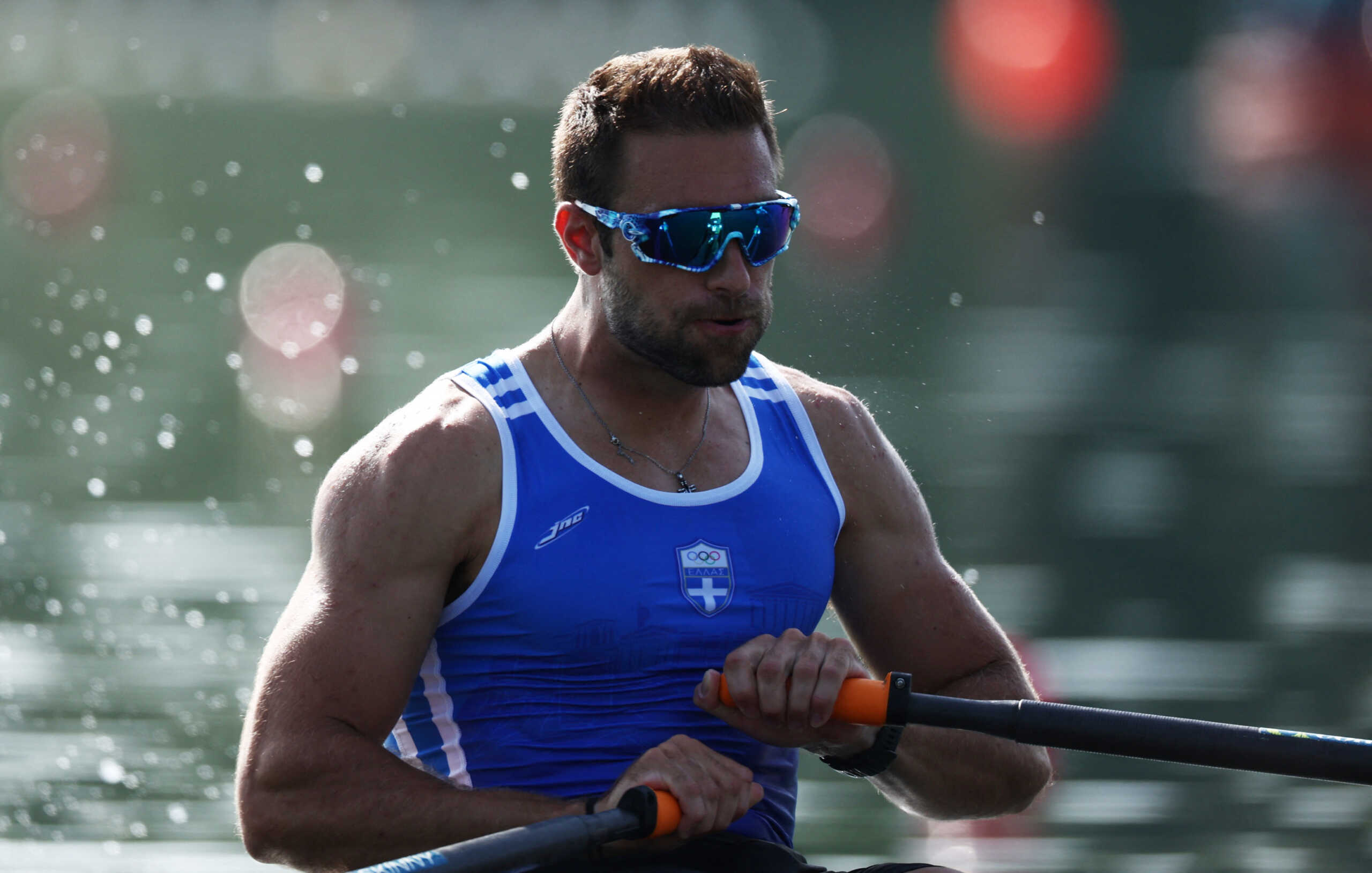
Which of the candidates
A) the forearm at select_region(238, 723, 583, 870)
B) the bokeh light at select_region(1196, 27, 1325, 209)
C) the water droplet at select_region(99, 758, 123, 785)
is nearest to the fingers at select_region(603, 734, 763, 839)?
the forearm at select_region(238, 723, 583, 870)

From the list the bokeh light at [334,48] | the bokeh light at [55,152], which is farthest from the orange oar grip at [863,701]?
the bokeh light at [55,152]

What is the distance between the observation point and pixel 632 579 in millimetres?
2547

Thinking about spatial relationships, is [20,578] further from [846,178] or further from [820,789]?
[846,178]

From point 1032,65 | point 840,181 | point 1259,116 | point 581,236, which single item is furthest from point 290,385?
point 581,236

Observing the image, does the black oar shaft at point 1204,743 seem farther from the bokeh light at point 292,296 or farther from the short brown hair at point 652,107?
the bokeh light at point 292,296

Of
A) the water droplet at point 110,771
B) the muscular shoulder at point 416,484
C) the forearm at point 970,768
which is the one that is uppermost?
the muscular shoulder at point 416,484

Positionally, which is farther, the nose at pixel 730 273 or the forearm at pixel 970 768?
the forearm at pixel 970 768

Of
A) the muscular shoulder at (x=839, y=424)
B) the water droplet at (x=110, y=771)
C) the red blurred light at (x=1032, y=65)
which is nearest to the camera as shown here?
the muscular shoulder at (x=839, y=424)

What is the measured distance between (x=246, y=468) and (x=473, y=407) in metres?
5.35

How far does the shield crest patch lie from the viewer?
8.48ft

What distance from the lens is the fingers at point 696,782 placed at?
7.57ft

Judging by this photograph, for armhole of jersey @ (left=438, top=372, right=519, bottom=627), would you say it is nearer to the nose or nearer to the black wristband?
the nose

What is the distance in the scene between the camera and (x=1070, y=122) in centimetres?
983

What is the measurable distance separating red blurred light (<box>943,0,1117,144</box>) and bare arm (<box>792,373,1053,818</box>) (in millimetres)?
7308
